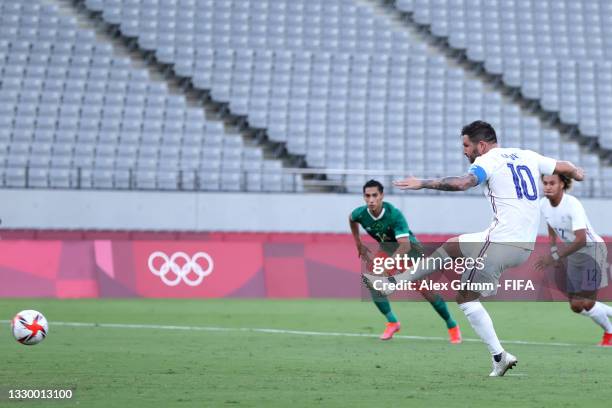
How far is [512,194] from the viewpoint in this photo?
977cm

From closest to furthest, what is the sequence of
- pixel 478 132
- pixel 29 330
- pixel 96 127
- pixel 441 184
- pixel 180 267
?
pixel 441 184 → pixel 478 132 → pixel 29 330 → pixel 180 267 → pixel 96 127

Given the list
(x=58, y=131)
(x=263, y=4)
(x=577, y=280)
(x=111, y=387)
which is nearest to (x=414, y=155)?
(x=263, y=4)

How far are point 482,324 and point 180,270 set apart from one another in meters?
13.8

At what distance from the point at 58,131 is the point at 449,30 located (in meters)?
11.8

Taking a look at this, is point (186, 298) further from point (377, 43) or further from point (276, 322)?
point (377, 43)

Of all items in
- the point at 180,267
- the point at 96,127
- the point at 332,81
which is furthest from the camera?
the point at 332,81

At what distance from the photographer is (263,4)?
3209 cm

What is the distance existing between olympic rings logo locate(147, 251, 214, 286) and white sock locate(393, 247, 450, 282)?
734 centimetres

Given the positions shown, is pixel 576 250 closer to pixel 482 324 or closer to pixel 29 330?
pixel 482 324

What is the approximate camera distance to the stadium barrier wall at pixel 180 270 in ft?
73.4

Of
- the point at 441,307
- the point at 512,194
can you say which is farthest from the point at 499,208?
the point at 441,307

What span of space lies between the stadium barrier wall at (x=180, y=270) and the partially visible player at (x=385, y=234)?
769 centimetres

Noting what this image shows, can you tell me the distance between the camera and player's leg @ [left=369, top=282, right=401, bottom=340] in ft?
46.3

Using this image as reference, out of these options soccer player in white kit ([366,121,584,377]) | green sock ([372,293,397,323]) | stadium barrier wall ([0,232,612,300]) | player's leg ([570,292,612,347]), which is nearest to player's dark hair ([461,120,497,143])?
soccer player in white kit ([366,121,584,377])
